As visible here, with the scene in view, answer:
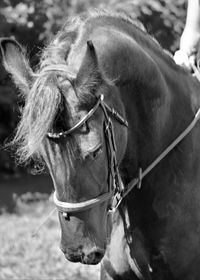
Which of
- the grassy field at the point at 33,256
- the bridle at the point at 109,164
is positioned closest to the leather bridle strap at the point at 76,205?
the bridle at the point at 109,164

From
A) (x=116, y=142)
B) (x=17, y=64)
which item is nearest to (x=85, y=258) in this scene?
(x=116, y=142)

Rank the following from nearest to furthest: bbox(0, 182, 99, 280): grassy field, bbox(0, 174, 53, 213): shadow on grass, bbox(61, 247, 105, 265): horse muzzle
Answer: bbox(61, 247, 105, 265): horse muzzle → bbox(0, 182, 99, 280): grassy field → bbox(0, 174, 53, 213): shadow on grass

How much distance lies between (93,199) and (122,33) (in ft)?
2.84

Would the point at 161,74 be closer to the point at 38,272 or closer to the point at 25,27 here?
the point at 38,272

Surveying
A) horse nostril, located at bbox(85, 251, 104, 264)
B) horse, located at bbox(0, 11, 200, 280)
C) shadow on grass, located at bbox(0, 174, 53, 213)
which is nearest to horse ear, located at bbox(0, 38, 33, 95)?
horse, located at bbox(0, 11, 200, 280)

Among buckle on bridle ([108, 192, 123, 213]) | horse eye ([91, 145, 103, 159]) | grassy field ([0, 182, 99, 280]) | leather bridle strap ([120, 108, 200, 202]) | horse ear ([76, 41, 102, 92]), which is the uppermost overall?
horse ear ([76, 41, 102, 92])

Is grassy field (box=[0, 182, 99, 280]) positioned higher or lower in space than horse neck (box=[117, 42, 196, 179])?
lower

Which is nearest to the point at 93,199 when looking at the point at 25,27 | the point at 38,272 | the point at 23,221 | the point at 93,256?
the point at 93,256

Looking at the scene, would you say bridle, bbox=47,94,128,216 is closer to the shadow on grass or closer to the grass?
the grass

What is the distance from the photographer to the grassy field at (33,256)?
5996 millimetres

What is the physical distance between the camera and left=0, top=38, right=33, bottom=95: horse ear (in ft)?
9.93

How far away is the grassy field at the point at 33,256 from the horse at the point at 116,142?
2382 millimetres

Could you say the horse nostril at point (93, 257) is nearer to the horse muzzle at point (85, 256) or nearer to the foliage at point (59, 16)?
the horse muzzle at point (85, 256)

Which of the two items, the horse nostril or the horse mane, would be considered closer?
the horse mane
